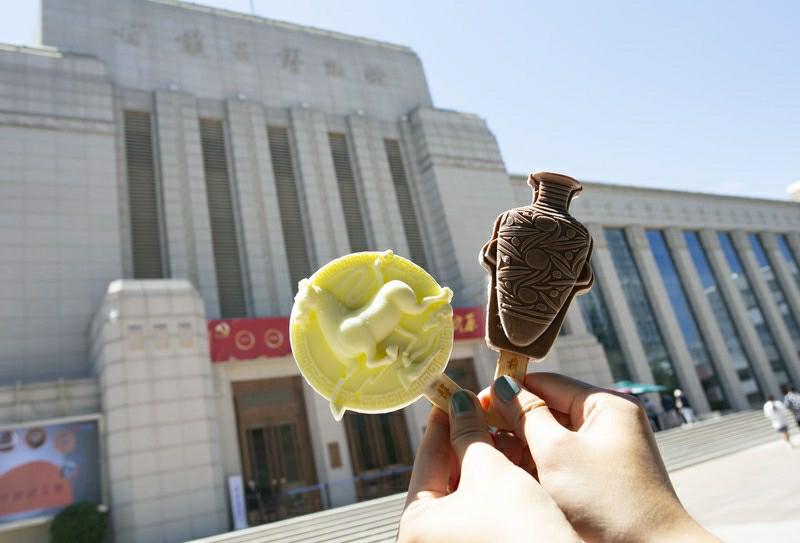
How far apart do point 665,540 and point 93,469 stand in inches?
597

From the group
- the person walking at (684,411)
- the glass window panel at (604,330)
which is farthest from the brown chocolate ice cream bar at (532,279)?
the glass window panel at (604,330)

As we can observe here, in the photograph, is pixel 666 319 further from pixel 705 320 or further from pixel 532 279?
pixel 532 279

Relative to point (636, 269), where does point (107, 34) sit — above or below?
above

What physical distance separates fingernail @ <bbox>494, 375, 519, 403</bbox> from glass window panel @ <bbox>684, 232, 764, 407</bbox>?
3324cm

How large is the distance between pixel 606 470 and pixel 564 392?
542mm

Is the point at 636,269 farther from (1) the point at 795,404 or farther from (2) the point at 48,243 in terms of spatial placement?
(2) the point at 48,243

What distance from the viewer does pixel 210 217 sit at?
20.0 meters

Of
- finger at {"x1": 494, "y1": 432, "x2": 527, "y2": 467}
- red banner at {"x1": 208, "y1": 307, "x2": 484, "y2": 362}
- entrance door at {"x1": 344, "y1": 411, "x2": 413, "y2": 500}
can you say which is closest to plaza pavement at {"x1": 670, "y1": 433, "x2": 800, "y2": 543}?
finger at {"x1": 494, "y1": 432, "x2": 527, "y2": 467}

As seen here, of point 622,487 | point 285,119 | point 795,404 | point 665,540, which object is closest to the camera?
point 665,540

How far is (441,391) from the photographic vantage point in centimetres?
255

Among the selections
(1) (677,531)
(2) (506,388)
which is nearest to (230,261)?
(2) (506,388)

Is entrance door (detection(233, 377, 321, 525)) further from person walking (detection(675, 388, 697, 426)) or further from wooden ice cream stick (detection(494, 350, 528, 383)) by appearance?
person walking (detection(675, 388, 697, 426))

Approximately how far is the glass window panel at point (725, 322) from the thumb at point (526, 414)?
109 feet

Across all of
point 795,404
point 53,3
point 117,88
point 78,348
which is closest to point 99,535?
point 78,348
